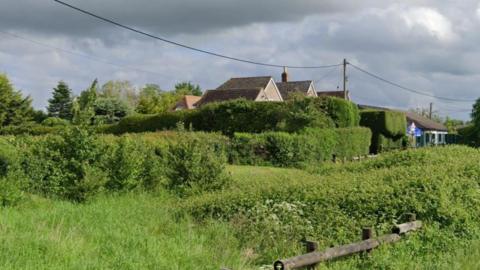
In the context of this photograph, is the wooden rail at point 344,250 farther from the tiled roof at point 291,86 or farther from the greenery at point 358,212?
the tiled roof at point 291,86

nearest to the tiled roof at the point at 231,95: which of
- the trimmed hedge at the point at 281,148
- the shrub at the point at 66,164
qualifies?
the trimmed hedge at the point at 281,148

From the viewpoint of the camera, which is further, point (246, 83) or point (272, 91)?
point (246, 83)

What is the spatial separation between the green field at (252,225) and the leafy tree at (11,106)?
148 feet

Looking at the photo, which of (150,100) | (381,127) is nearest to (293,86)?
(150,100)

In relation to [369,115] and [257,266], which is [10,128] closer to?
[369,115]

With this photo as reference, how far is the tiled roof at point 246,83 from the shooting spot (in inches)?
2714

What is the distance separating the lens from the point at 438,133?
86250 millimetres

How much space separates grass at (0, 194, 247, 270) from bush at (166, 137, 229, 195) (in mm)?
3734

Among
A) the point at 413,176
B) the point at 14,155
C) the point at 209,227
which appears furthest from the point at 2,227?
the point at 413,176

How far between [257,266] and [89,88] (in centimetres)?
868

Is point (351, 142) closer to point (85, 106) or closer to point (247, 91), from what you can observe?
point (85, 106)

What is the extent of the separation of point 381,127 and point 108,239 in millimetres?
36782

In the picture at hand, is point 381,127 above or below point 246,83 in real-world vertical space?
below

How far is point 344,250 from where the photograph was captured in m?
8.28
